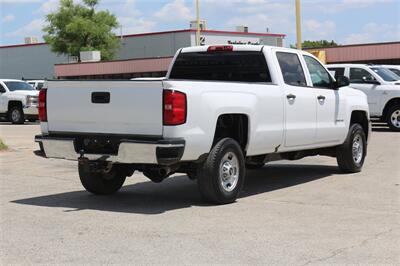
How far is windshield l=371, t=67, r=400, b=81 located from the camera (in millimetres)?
18859

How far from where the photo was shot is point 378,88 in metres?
18.5

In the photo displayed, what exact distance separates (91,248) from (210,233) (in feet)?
4.00

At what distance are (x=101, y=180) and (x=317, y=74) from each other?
12.3 feet

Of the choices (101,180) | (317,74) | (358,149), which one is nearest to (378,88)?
(358,149)

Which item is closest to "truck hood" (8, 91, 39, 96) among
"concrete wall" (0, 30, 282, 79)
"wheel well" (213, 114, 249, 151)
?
"wheel well" (213, 114, 249, 151)

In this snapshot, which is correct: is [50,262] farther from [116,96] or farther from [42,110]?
[42,110]

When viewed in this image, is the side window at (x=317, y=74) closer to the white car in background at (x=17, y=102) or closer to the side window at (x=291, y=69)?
the side window at (x=291, y=69)

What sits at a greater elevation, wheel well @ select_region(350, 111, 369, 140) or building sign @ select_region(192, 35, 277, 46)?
building sign @ select_region(192, 35, 277, 46)

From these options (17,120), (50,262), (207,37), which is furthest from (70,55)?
(50,262)

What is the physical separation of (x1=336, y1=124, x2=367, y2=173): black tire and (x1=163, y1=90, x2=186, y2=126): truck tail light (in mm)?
4153

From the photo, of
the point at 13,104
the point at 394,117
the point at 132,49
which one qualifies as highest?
the point at 132,49

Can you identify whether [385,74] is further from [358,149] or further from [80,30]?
[80,30]

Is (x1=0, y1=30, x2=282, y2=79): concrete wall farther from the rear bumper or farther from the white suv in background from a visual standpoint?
the rear bumper

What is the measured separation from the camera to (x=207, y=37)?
194ft
